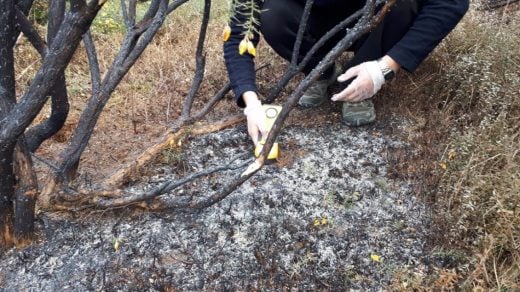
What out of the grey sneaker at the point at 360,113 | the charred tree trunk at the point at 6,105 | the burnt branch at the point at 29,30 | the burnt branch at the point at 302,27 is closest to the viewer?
the charred tree trunk at the point at 6,105

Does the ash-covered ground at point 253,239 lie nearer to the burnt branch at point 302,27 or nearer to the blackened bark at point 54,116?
the blackened bark at point 54,116

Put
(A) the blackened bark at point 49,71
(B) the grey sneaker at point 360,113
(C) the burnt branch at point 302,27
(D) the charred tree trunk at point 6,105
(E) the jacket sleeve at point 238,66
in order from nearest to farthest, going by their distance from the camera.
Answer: (A) the blackened bark at point 49,71 → (D) the charred tree trunk at point 6,105 → (C) the burnt branch at point 302,27 → (E) the jacket sleeve at point 238,66 → (B) the grey sneaker at point 360,113

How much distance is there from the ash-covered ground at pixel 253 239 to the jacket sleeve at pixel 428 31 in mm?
368

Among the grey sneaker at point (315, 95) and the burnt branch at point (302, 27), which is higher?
the burnt branch at point (302, 27)

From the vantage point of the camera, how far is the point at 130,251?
1378 millimetres

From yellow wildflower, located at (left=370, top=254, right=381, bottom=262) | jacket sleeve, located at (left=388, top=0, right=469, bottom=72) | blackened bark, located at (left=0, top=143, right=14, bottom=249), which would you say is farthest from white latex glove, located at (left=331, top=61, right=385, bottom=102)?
blackened bark, located at (left=0, top=143, right=14, bottom=249)

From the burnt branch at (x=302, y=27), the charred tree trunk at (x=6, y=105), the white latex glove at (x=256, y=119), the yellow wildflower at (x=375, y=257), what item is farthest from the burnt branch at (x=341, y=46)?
the charred tree trunk at (x=6, y=105)

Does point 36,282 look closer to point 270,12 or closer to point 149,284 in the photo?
point 149,284

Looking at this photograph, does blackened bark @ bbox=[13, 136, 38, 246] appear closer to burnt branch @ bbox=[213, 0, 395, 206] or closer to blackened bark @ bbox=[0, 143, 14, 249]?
blackened bark @ bbox=[0, 143, 14, 249]

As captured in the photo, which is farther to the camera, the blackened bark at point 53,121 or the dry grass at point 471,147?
the blackened bark at point 53,121

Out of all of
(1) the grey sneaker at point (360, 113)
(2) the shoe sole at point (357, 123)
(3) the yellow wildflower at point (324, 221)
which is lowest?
(3) the yellow wildflower at point (324, 221)

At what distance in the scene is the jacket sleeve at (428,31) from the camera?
1.59 m

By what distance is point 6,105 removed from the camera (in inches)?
46.5

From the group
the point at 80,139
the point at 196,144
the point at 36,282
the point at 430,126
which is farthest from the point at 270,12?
the point at 36,282
